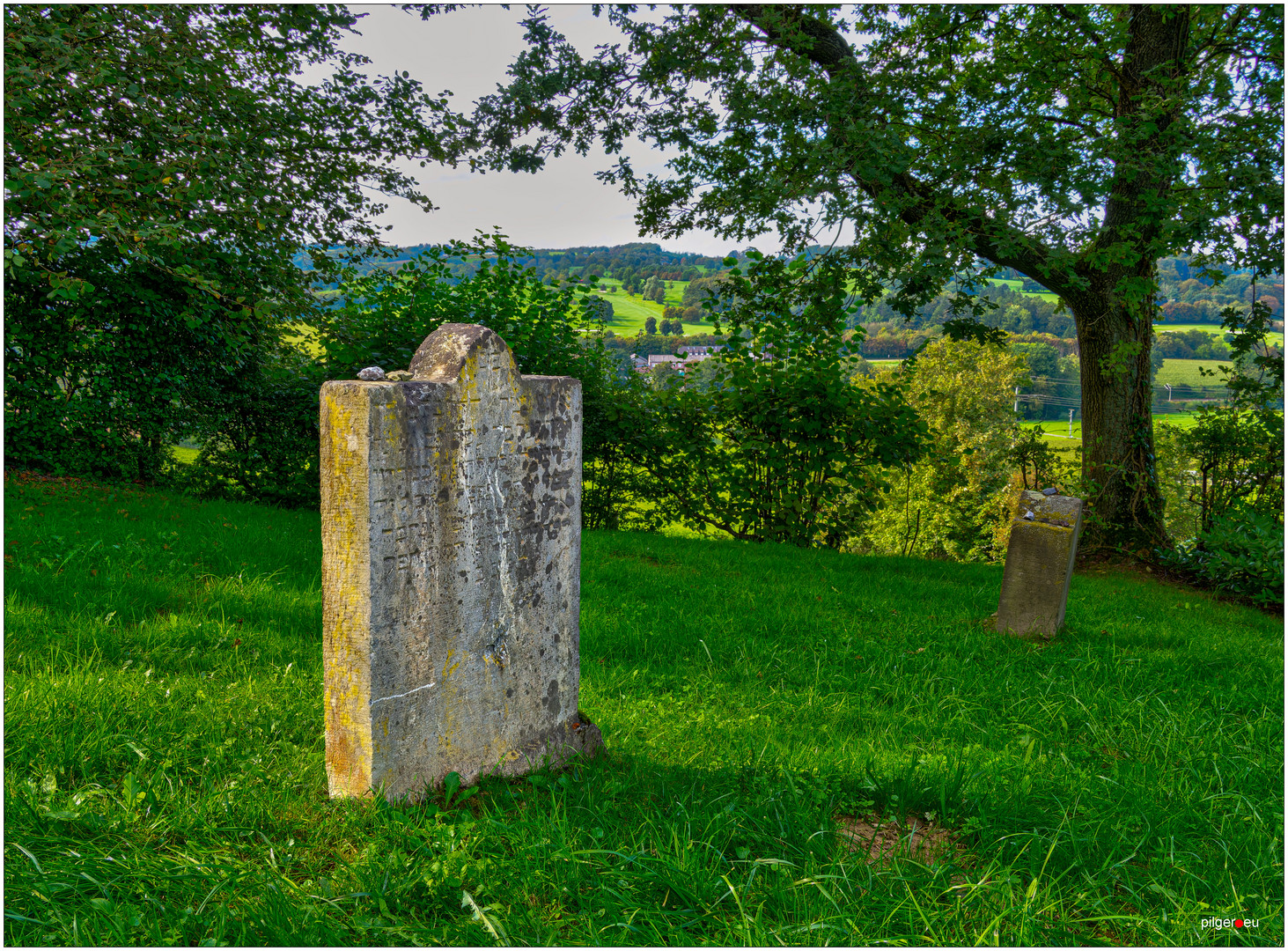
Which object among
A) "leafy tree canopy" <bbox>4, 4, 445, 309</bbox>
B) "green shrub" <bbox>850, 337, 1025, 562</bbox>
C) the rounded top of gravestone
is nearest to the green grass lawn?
the rounded top of gravestone

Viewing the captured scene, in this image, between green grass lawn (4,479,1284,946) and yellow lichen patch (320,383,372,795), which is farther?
yellow lichen patch (320,383,372,795)

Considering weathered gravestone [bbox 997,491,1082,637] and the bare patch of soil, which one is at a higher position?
weathered gravestone [bbox 997,491,1082,637]

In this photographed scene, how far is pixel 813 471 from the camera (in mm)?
10188

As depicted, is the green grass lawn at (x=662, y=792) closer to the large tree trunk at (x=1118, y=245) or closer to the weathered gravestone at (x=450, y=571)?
the weathered gravestone at (x=450, y=571)

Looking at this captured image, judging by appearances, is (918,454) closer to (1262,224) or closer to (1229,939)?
(1262,224)

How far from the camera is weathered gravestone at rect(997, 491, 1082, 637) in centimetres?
588

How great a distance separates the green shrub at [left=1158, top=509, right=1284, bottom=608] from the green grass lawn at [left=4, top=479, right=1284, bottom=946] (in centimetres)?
355

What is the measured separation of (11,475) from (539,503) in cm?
878

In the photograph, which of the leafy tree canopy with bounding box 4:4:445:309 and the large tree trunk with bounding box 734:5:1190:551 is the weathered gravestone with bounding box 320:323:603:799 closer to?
the leafy tree canopy with bounding box 4:4:445:309

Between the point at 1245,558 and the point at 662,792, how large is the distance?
8.91 m

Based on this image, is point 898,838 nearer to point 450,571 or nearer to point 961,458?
point 450,571

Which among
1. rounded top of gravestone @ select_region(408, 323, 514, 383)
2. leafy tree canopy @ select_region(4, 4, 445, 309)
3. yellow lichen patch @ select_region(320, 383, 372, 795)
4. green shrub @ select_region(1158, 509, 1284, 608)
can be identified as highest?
leafy tree canopy @ select_region(4, 4, 445, 309)

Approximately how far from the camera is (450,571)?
2943mm

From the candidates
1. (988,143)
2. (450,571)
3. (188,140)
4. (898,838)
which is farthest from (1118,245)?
(188,140)
